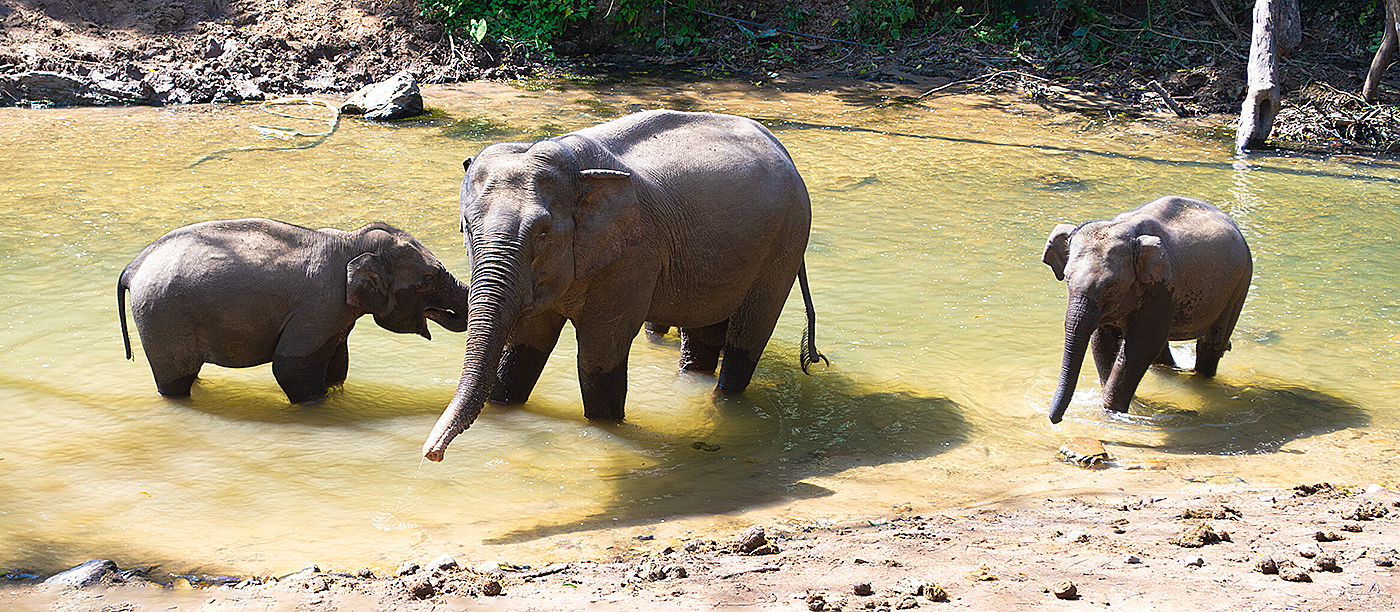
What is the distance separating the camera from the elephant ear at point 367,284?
643 cm

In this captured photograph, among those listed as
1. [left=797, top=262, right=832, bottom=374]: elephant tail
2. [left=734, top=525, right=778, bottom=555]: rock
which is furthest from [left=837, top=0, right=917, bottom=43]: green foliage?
[left=734, top=525, right=778, bottom=555]: rock

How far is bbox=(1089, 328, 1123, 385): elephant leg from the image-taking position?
6.90 meters

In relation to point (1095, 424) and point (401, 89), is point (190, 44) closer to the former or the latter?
point (401, 89)

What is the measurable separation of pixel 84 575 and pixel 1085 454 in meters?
4.59

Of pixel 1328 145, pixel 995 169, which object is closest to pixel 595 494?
pixel 995 169

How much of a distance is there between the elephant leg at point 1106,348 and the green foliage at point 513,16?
14363 millimetres

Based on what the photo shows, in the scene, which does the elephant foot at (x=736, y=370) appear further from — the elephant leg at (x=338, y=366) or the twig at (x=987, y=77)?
the twig at (x=987, y=77)

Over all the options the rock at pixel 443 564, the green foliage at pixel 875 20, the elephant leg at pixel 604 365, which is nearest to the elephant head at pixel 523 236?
the elephant leg at pixel 604 365

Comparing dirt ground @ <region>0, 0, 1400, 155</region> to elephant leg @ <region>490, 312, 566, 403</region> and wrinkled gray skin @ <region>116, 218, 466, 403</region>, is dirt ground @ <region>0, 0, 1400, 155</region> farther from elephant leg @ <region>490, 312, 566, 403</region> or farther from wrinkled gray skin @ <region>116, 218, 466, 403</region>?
elephant leg @ <region>490, 312, 566, 403</region>

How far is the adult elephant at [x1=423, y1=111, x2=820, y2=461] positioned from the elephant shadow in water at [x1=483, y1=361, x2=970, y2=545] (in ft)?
0.92

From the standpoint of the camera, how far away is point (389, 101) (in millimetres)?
15156

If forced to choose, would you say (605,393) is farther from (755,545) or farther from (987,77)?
(987,77)

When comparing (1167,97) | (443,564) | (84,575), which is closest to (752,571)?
(443,564)

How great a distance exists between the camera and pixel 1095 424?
6.70m
